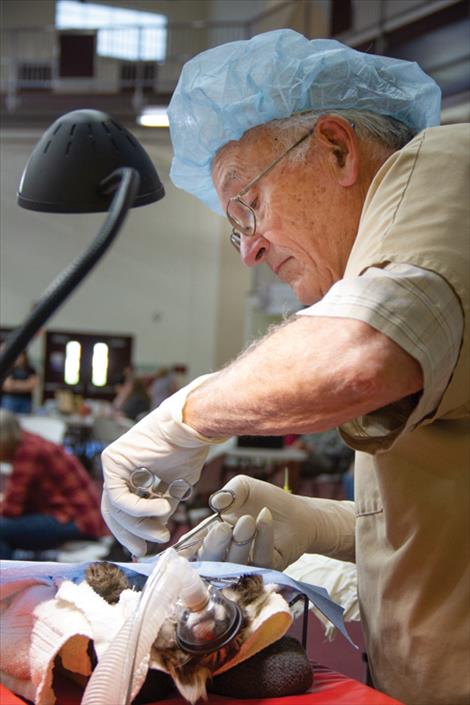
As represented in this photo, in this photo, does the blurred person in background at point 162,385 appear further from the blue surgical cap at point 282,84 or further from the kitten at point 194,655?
the kitten at point 194,655

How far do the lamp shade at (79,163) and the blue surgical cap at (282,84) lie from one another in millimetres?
114

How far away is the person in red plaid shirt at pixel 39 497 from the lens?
12.6 ft

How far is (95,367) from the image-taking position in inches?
58.7

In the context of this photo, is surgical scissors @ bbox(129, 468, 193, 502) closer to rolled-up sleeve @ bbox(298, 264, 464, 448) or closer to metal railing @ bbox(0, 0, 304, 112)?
rolled-up sleeve @ bbox(298, 264, 464, 448)

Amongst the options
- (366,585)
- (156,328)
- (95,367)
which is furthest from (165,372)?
(366,585)

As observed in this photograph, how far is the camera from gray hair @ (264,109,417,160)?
1.17 metres

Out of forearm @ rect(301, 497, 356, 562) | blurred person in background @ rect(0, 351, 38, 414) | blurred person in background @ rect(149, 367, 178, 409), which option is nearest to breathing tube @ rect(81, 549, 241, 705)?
forearm @ rect(301, 497, 356, 562)

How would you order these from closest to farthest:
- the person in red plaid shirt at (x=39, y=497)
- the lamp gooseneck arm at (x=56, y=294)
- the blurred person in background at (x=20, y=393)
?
1. the lamp gooseneck arm at (x=56, y=294)
2. the person in red plaid shirt at (x=39, y=497)
3. the blurred person in background at (x=20, y=393)

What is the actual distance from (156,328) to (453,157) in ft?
28.0

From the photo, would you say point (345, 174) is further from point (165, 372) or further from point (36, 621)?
point (165, 372)

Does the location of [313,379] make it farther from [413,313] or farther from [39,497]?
[39,497]

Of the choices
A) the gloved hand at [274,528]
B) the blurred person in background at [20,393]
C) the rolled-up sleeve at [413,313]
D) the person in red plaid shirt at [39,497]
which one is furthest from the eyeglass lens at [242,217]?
the blurred person in background at [20,393]

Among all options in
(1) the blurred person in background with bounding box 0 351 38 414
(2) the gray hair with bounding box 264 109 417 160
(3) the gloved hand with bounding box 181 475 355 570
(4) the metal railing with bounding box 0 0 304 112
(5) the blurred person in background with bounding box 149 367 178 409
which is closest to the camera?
(3) the gloved hand with bounding box 181 475 355 570

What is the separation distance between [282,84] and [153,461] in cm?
53
